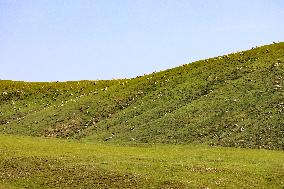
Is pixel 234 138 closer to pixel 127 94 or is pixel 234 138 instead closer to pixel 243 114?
pixel 243 114

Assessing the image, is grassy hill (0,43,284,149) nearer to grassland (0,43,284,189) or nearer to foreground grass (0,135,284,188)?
grassland (0,43,284,189)

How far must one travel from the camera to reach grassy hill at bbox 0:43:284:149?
5875cm

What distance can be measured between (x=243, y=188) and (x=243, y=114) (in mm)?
28738

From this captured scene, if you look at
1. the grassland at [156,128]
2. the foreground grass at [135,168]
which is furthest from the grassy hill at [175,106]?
the foreground grass at [135,168]

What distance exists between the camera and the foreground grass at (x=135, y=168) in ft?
114

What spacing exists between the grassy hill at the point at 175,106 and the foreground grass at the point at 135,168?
9.74 m

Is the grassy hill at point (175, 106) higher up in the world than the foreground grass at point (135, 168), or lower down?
higher up

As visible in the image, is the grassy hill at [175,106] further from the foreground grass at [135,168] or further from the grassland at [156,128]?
the foreground grass at [135,168]

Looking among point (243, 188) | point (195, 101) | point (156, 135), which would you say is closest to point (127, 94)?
point (195, 101)

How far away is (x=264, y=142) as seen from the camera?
52.2 m

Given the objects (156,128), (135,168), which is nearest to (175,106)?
(156,128)

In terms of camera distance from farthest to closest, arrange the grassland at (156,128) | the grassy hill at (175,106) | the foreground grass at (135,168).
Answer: the grassy hill at (175,106)
the grassland at (156,128)
the foreground grass at (135,168)

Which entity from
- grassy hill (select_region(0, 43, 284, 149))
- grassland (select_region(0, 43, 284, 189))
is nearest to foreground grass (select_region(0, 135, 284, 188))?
grassland (select_region(0, 43, 284, 189))

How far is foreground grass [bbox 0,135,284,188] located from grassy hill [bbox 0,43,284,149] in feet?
31.9
